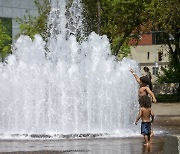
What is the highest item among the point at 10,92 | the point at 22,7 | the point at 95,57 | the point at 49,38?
the point at 22,7

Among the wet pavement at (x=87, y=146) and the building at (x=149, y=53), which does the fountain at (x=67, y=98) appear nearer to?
the wet pavement at (x=87, y=146)

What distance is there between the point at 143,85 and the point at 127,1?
914 inches

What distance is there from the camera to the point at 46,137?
1302 cm

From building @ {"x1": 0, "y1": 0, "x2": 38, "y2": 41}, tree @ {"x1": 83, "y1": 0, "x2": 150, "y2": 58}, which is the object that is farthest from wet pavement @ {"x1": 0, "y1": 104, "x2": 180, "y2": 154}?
building @ {"x1": 0, "y1": 0, "x2": 38, "y2": 41}

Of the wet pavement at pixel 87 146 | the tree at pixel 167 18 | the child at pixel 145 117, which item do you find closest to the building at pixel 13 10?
the tree at pixel 167 18

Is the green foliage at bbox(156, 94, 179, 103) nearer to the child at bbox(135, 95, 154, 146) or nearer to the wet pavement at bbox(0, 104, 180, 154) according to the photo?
the wet pavement at bbox(0, 104, 180, 154)

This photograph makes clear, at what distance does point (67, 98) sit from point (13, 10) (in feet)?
167

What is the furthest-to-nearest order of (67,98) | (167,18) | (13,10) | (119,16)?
1. (13,10)
2. (119,16)
3. (167,18)
4. (67,98)

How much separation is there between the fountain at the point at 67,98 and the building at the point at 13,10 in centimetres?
4739

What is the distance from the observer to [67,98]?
46.6ft

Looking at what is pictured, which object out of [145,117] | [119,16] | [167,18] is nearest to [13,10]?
[119,16]

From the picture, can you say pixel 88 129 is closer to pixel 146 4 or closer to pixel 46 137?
pixel 46 137

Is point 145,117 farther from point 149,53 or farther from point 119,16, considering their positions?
point 149,53

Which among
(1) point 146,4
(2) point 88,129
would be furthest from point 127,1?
(2) point 88,129
